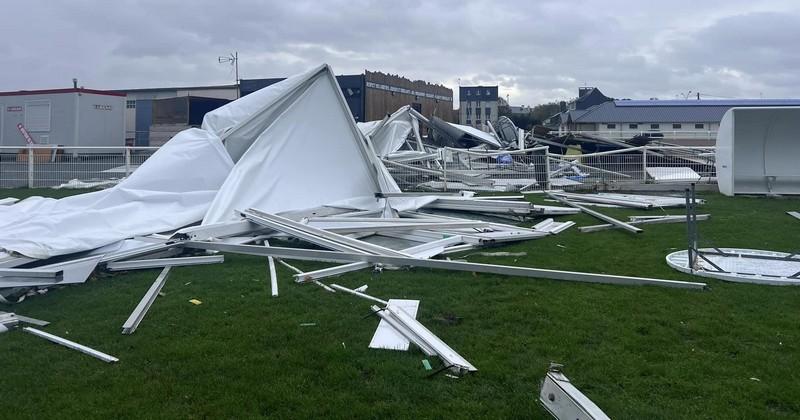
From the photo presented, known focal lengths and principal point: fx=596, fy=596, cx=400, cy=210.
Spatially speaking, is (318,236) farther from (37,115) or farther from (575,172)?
(37,115)

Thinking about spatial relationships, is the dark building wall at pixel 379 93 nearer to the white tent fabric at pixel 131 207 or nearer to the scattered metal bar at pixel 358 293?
the white tent fabric at pixel 131 207

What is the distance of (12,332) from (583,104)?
67926 millimetres

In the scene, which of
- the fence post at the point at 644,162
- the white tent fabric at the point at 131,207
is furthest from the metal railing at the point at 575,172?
the white tent fabric at the point at 131,207

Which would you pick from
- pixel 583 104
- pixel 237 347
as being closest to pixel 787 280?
pixel 237 347

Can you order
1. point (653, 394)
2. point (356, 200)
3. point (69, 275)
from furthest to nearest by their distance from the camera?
point (356, 200) → point (69, 275) → point (653, 394)

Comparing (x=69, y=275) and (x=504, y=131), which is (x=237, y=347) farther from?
(x=504, y=131)

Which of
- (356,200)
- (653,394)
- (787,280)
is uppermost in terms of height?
(356,200)

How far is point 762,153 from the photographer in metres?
13.3

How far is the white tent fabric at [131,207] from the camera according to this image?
653 centimetres

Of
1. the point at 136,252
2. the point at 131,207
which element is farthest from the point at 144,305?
the point at 131,207

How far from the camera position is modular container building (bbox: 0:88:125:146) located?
28.8 meters

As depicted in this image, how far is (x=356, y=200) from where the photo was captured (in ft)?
34.3

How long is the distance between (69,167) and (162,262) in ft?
34.1

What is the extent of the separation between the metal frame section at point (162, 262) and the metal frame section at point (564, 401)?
181 inches
